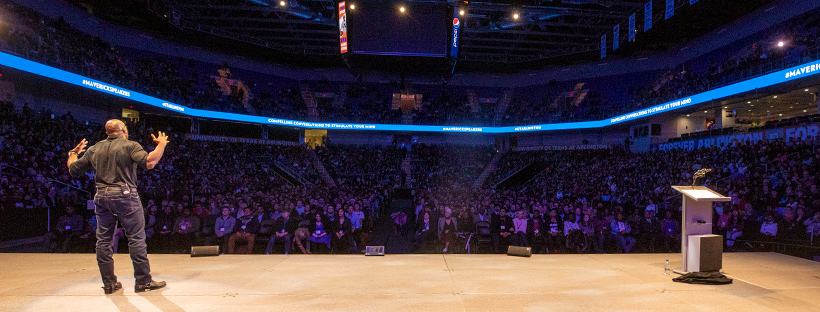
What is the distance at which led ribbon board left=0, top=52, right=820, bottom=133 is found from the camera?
14.5 metres

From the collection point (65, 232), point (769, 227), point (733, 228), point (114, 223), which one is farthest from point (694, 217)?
point (65, 232)

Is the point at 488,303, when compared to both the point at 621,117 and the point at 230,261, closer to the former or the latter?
the point at 230,261

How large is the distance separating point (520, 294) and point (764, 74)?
1735 centimetres

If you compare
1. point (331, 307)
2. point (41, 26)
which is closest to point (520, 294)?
point (331, 307)

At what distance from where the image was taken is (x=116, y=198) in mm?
3723

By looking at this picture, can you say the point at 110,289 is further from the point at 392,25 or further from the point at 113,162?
the point at 392,25

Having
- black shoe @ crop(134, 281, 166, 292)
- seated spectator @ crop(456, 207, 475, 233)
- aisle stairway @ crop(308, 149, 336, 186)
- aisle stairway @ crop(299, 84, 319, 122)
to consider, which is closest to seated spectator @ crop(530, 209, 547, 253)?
seated spectator @ crop(456, 207, 475, 233)

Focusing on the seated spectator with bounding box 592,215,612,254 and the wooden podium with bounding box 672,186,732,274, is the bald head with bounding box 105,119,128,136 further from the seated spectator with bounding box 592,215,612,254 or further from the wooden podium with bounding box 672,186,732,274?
the seated spectator with bounding box 592,215,612,254

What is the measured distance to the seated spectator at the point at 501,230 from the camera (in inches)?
342

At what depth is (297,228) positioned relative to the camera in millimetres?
8805

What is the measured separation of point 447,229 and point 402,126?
22.1 metres

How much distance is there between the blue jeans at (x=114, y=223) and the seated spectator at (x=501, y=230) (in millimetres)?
6333

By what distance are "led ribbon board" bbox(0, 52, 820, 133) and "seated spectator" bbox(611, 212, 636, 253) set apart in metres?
9.72

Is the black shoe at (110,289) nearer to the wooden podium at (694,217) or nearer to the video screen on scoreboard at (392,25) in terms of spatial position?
the wooden podium at (694,217)
